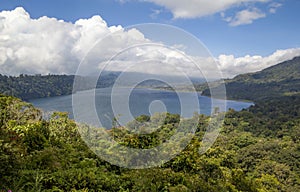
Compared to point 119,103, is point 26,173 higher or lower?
lower

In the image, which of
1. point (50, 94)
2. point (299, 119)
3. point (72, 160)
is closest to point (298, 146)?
point (299, 119)

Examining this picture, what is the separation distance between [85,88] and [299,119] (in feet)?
189

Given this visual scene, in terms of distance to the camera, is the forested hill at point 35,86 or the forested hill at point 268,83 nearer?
the forested hill at point 35,86

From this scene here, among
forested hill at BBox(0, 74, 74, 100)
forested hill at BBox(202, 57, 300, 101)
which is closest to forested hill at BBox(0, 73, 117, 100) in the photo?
forested hill at BBox(0, 74, 74, 100)

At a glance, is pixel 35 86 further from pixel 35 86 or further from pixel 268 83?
pixel 268 83

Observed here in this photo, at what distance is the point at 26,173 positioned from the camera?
3852 millimetres

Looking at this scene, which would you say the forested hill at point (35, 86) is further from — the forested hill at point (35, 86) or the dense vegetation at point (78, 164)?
the dense vegetation at point (78, 164)

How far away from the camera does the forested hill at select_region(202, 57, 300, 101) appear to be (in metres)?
101

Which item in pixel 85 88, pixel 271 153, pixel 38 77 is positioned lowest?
pixel 271 153

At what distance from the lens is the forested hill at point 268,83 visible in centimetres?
10060

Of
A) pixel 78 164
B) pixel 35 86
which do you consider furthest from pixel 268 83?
pixel 78 164

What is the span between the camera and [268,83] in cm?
11494

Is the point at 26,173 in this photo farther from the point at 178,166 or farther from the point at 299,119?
the point at 299,119

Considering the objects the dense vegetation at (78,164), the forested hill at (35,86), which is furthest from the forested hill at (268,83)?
the dense vegetation at (78,164)
